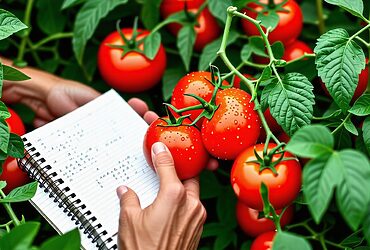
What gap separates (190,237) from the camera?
0.90 m

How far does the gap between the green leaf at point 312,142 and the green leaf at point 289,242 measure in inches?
3.7

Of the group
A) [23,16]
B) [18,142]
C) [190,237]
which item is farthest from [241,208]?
[23,16]

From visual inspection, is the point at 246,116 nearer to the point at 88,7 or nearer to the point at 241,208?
the point at 241,208

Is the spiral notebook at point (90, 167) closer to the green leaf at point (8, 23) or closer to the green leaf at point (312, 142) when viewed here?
the green leaf at point (8, 23)

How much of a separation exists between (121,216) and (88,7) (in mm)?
481

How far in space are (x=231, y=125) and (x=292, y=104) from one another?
9cm

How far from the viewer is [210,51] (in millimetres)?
1146

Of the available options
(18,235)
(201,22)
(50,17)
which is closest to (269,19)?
(201,22)

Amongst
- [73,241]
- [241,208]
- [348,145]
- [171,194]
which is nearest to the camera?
[73,241]

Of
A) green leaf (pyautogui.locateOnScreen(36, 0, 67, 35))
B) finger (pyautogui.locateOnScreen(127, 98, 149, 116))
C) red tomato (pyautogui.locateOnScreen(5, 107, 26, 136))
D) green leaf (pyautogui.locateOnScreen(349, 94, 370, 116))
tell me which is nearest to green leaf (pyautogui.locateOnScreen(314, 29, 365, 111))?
green leaf (pyautogui.locateOnScreen(349, 94, 370, 116))

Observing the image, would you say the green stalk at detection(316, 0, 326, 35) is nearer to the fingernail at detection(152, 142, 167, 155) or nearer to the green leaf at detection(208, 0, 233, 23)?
the green leaf at detection(208, 0, 233, 23)

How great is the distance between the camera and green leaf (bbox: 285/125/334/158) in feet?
2.22

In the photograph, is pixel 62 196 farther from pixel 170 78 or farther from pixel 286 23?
pixel 286 23

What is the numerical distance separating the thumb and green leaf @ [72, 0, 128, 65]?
36 centimetres
